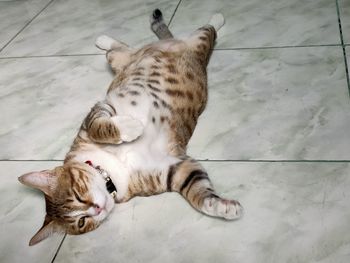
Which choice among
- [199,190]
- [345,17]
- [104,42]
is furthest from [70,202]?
[345,17]

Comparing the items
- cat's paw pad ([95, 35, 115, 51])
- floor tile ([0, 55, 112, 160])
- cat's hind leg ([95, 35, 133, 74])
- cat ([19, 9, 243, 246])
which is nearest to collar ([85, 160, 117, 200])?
cat ([19, 9, 243, 246])

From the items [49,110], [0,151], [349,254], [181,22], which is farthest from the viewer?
[181,22]

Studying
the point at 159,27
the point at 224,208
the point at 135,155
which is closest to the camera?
the point at 224,208

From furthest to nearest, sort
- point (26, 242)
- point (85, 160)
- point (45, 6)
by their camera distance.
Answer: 1. point (45, 6)
2. point (85, 160)
3. point (26, 242)

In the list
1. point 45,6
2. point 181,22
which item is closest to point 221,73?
point 181,22

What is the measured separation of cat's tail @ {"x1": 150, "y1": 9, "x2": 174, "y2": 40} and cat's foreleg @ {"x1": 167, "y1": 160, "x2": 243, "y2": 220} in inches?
40.1

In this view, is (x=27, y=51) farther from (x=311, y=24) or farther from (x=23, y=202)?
(x=311, y=24)

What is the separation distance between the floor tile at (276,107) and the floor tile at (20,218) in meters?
0.61

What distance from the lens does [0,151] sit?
5.91 ft

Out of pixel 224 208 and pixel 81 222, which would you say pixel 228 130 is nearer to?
pixel 224 208

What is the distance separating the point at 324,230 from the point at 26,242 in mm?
959

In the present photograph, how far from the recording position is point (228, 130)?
1670 mm

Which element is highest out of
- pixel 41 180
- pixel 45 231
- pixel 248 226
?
pixel 41 180

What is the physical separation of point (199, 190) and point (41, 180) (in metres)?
0.52
